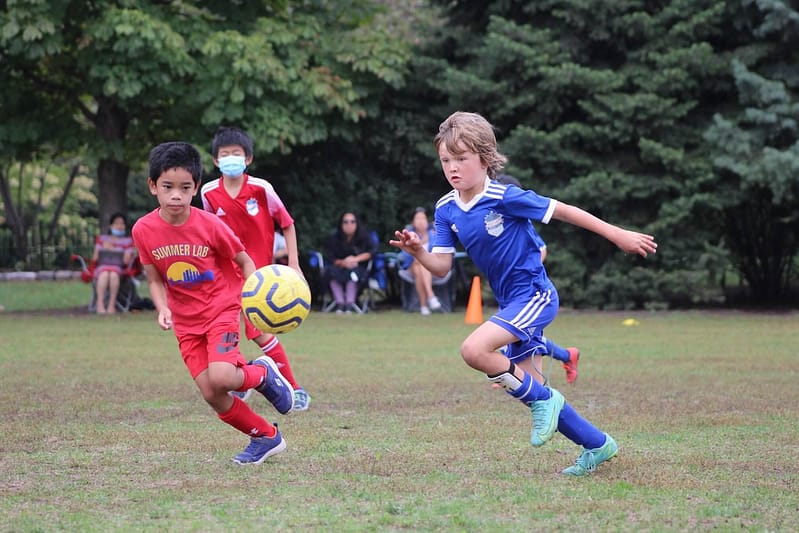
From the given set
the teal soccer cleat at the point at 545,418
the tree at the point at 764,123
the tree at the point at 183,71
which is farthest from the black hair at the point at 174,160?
the tree at the point at 764,123

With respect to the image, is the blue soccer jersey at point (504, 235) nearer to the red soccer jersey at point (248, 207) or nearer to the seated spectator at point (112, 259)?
the red soccer jersey at point (248, 207)

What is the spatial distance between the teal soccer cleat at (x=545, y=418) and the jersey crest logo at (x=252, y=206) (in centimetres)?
372

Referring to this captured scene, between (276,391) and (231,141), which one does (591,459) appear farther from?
(231,141)

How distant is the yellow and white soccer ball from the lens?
251 inches

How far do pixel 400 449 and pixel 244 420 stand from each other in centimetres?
98

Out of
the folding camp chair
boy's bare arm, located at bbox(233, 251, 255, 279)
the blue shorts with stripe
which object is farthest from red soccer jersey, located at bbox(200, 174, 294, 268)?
the folding camp chair

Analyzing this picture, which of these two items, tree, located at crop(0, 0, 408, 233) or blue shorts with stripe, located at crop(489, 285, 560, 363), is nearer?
blue shorts with stripe, located at crop(489, 285, 560, 363)

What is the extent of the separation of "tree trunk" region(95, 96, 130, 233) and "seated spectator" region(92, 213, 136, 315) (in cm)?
135

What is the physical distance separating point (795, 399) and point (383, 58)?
465 inches

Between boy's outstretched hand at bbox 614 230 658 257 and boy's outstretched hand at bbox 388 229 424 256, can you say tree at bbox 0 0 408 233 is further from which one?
boy's outstretched hand at bbox 614 230 658 257

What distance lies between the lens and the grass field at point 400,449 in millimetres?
5062

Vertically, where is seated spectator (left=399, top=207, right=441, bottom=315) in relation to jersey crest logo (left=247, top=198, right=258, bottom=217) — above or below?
below

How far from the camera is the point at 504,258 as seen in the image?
6.16 meters

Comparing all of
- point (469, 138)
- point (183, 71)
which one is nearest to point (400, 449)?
point (469, 138)
